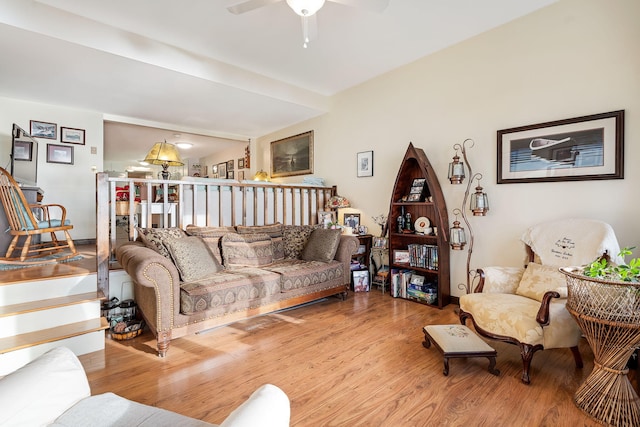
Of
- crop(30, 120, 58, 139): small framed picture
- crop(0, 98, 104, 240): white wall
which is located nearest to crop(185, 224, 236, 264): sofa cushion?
crop(0, 98, 104, 240): white wall

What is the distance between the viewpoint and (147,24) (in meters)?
3.10

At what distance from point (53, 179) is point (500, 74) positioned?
6581 mm

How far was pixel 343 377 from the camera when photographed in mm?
2033

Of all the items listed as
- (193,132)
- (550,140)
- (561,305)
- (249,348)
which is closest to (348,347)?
(249,348)

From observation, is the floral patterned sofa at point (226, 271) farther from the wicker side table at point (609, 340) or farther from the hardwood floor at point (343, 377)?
the wicker side table at point (609, 340)

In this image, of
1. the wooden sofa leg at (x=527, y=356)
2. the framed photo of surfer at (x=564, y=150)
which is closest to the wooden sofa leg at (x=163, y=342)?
the wooden sofa leg at (x=527, y=356)

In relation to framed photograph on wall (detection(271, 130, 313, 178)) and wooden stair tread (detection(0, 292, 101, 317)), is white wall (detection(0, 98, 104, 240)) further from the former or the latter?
wooden stair tread (detection(0, 292, 101, 317))

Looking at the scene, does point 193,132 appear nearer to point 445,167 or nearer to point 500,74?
point 445,167

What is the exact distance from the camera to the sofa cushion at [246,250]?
10.8ft

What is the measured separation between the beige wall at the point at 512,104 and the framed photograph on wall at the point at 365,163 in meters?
0.10

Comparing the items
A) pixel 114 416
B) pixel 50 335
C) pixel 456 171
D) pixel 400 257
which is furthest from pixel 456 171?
pixel 50 335

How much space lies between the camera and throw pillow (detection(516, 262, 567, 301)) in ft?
7.43

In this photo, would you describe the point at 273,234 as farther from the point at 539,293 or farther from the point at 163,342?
the point at 539,293

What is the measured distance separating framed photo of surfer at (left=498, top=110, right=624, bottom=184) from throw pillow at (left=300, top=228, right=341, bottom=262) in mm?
1910
